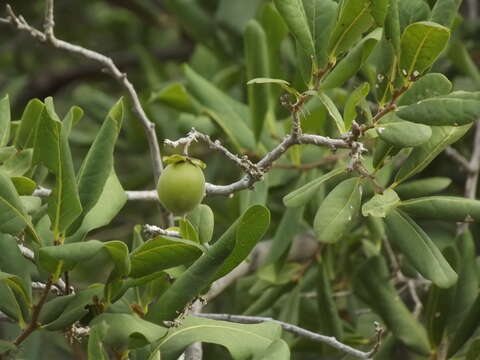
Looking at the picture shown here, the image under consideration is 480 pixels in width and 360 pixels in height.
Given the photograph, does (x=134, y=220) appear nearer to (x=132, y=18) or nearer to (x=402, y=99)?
(x=132, y=18)

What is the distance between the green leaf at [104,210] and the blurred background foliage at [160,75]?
1.51ft

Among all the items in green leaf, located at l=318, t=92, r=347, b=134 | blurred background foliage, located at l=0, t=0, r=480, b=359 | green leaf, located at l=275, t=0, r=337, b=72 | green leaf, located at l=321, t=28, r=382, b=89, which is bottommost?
blurred background foliage, located at l=0, t=0, r=480, b=359

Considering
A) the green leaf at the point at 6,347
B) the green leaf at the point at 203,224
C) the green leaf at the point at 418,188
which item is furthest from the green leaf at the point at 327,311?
the green leaf at the point at 6,347

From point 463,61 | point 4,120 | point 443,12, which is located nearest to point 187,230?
point 4,120

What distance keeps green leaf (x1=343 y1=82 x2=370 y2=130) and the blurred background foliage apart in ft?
0.41

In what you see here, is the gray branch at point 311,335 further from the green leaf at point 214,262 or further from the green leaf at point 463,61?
the green leaf at point 463,61

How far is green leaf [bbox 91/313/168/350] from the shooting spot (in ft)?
4.49

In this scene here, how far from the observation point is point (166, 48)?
3.47 metres

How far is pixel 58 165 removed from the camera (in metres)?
1.40

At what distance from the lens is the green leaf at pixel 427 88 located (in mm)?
1475

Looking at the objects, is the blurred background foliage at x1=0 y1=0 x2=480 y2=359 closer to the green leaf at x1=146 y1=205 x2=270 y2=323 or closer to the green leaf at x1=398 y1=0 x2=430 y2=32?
the green leaf at x1=398 y1=0 x2=430 y2=32

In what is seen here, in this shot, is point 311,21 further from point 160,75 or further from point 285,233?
point 160,75

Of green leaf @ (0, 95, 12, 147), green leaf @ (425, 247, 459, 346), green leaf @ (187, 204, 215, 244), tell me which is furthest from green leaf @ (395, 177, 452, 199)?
green leaf @ (0, 95, 12, 147)

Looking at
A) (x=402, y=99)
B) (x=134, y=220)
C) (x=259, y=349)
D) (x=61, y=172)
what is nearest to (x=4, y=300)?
(x=61, y=172)
